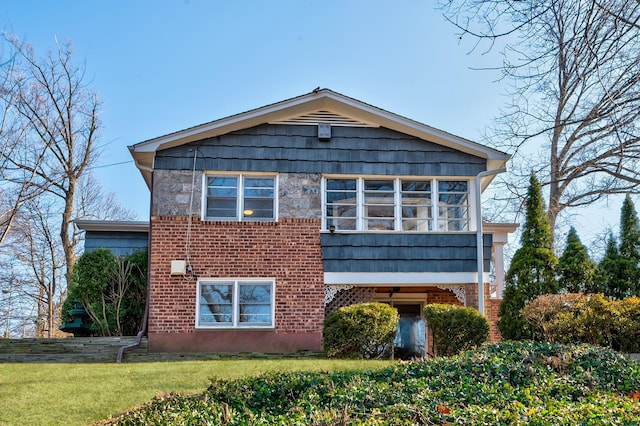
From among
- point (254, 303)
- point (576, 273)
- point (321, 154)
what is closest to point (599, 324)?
point (576, 273)

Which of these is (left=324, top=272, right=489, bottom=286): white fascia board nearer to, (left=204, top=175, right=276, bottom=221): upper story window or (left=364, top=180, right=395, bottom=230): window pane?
(left=364, top=180, right=395, bottom=230): window pane

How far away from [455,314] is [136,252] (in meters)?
7.44

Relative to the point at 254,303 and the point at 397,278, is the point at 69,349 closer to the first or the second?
the point at 254,303

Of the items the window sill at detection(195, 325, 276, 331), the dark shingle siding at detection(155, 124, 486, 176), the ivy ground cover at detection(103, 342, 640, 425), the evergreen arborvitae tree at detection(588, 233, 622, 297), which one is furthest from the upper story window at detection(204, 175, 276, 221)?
the evergreen arborvitae tree at detection(588, 233, 622, 297)

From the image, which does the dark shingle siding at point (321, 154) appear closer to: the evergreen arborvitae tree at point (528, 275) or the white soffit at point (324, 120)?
the white soffit at point (324, 120)

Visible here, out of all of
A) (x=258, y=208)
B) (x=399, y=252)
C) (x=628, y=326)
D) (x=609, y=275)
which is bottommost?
(x=628, y=326)

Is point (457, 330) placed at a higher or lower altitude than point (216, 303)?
lower

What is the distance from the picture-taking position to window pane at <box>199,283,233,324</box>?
1278 centimetres

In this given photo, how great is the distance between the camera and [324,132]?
1352 cm

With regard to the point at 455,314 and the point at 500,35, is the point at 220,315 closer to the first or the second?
the point at 455,314

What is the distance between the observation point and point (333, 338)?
11672 millimetres

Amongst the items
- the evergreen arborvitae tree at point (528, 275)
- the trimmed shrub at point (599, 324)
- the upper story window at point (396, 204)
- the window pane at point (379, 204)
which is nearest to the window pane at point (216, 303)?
the upper story window at point (396, 204)

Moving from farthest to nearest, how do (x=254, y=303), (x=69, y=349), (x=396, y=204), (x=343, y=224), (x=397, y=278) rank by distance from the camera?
(x=396, y=204) < (x=343, y=224) < (x=397, y=278) < (x=254, y=303) < (x=69, y=349)

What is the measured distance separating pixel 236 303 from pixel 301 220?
82.1 inches
